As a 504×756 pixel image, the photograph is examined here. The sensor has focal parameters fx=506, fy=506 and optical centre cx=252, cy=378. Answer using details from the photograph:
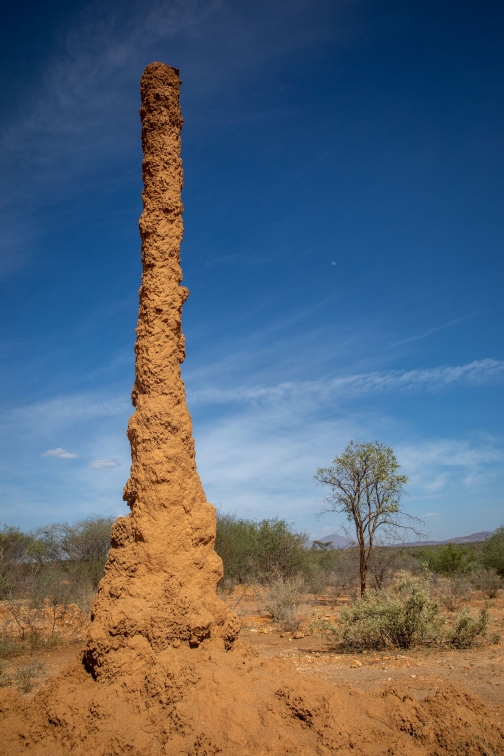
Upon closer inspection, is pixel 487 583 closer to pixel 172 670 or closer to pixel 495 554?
pixel 495 554

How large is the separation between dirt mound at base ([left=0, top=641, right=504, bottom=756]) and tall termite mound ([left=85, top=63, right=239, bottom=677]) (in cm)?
22

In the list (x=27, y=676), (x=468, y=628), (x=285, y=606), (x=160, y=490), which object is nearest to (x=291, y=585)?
(x=285, y=606)

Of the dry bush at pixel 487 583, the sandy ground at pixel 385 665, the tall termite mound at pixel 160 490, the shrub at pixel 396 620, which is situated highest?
the tall termite mound at pixel 160 490

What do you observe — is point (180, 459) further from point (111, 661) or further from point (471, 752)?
point (471, 752)

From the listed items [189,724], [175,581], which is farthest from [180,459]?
[189,724]

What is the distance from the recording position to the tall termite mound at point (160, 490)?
12.9 feet

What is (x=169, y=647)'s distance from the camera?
3.93 m

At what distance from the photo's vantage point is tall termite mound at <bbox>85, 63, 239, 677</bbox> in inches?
155

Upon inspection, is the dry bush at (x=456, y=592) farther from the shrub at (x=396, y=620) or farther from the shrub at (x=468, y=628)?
the shrub at (x=396, y=620)

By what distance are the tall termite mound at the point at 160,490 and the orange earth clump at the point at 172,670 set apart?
0.04ft

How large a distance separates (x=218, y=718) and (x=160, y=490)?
5.73 feet

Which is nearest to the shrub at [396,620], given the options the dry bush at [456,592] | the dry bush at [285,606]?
the dry bush at [285,606]

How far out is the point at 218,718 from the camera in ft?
11.3

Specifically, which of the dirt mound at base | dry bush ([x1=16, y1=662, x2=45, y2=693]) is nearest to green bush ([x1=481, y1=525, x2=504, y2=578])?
dry bush ([x1=16, y1=662, x2=45, y2=693])
